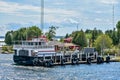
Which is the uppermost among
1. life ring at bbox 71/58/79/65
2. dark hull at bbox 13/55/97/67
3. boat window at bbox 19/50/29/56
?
boat window at bbox 19/50/29/56

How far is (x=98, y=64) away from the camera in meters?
171

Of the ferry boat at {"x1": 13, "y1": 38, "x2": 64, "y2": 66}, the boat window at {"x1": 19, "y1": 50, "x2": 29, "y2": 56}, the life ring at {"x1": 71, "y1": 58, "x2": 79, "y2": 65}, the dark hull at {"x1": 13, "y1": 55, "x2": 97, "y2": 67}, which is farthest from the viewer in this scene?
the life ring at {"x1": 71, "y1": 58, "x2": 79, "y2": 65}

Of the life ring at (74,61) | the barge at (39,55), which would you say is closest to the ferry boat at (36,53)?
the barge at (39,55)

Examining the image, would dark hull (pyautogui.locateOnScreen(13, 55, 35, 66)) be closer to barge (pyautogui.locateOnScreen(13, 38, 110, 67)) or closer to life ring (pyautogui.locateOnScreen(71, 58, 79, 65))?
barge (pyautogui.locateOnScreen(13, 38, 110, 67))

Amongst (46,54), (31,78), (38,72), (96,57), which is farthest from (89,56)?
(31,78)

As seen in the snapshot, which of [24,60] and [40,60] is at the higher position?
[40,60]

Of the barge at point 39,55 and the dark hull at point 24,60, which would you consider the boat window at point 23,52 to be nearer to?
the barge at point 39,55

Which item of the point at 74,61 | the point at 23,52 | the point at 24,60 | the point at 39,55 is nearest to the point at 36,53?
the point at 39,55

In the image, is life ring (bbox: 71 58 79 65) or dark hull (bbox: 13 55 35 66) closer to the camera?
dark hull (bbox: 13 55 35 66)

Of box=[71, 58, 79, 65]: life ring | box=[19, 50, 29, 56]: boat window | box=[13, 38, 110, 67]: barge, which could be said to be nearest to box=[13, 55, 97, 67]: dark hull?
box=[13, 38, 110, 67]: barge

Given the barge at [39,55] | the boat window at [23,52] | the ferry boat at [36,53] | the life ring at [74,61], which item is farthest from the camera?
the life ring at [74,61]

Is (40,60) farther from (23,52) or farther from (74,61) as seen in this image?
(74,61)

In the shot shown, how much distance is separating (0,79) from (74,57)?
59.2 m

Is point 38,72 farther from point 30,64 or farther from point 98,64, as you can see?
point 98,64
